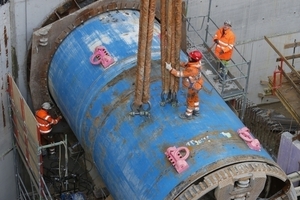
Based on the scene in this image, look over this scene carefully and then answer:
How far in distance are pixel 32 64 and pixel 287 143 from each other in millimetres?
6687

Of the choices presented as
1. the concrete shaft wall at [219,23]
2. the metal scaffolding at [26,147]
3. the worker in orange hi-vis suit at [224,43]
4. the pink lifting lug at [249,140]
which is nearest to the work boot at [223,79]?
the worker in orange hi-vis suit at [224,43]

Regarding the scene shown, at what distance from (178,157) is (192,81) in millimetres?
Result: 1636

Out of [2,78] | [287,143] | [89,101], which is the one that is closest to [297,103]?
[287,143]

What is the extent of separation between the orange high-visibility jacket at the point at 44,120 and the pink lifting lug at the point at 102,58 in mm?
2144

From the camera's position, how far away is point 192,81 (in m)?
13.2

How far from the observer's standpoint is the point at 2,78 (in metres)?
16.3

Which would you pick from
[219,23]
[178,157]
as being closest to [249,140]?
[178,157]

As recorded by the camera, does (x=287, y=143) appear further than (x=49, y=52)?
Yes

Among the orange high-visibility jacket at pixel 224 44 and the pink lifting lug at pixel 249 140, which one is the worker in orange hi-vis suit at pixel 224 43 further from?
the pink lifting lug at pixel 249 140

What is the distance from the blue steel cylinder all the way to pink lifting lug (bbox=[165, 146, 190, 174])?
0.30 feet

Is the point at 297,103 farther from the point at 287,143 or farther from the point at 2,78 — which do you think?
the point at 2,78

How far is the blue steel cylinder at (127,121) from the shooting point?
41.0ft

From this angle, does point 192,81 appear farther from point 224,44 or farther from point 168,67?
point 224,44

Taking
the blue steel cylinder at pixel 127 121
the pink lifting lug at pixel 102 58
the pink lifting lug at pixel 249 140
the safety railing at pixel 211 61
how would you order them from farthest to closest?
the safety railing at pixel 211 61 < the pink lifting lug at pixel 102 58 < the pink lifting lug at pixel 249 140 < the blue steel cylinder at pixel 127 121
